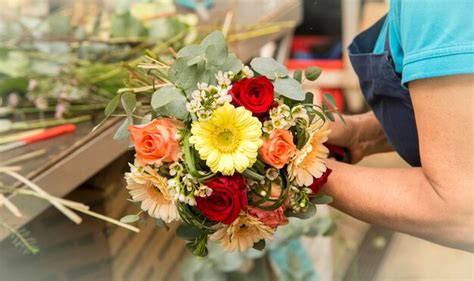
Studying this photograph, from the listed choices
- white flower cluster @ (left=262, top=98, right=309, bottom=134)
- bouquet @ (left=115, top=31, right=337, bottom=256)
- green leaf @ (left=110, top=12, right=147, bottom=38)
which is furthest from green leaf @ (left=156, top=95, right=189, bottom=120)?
green leaf @ (left=110, top=12, right=147, bottom=38)

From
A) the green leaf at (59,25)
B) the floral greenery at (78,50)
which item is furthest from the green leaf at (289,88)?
the green leaf at (59,25)

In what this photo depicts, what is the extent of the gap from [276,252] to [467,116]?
1.04m

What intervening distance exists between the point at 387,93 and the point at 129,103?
1.33 ft

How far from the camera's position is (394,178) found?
3.23 feet

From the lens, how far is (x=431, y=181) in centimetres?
92


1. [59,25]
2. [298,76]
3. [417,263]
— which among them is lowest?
[417,263]

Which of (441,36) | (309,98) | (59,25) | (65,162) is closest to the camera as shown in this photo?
(441,36)

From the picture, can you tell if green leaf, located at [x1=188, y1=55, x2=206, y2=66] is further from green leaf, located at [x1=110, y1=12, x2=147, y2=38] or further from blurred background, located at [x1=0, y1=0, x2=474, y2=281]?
green leaf, located at [x1=110, y1=12, x2=147, y2=38]

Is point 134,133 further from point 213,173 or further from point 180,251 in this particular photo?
point 180,251

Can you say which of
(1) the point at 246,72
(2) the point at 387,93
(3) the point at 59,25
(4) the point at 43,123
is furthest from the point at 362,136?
(3) the point at 59,25

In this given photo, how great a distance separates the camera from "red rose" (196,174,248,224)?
2.84 ft

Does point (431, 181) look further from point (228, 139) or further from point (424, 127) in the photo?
point (228, 139)

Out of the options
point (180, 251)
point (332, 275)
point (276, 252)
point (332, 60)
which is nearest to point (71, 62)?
point (180, 251)

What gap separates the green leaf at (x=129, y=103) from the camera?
0.96 meters
